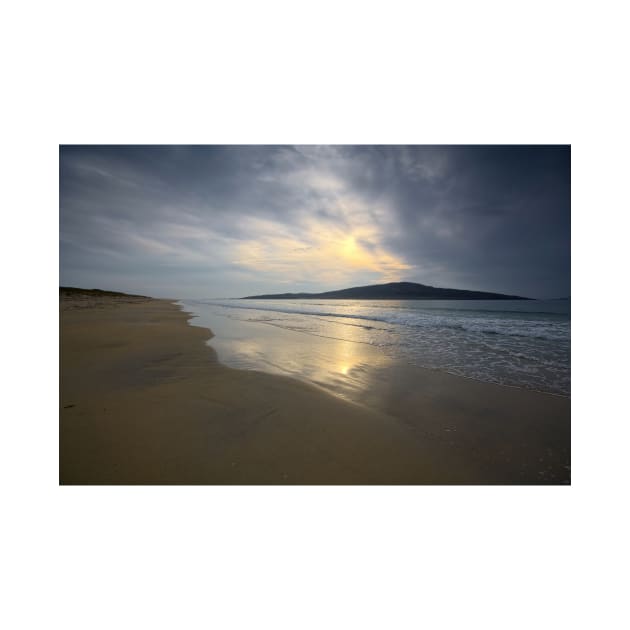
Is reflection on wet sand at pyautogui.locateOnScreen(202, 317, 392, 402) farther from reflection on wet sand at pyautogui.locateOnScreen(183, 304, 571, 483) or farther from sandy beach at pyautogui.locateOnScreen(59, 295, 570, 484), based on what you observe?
sandy beach at pyautogui.locateOnScreen(59, 295, 570, 484)

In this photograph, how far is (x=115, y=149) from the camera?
3818 mm

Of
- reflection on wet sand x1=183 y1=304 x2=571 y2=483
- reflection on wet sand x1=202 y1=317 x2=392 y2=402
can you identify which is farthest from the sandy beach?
reflection on wet sand x1=202 y1=317 x2=392 y2=402

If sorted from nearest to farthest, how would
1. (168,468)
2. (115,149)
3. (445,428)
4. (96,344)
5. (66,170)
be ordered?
1. (168,468)
2. (445,428)
3. (66,170)
4. (115,149)
5. (96,344)

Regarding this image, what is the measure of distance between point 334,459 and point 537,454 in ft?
7.19

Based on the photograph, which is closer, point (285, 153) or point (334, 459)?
point (334, 459)

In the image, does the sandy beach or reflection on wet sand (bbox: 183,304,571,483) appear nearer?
the sandy beach

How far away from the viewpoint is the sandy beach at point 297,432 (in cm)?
245

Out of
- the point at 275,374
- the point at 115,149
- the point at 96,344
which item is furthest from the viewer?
the point at 96,344

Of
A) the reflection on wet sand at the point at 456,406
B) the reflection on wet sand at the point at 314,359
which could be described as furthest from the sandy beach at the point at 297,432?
the reflection on wet sand at the point at 314,359

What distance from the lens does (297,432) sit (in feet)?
9.82

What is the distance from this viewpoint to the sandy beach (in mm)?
2453

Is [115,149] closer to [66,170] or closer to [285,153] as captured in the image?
[66,170]
